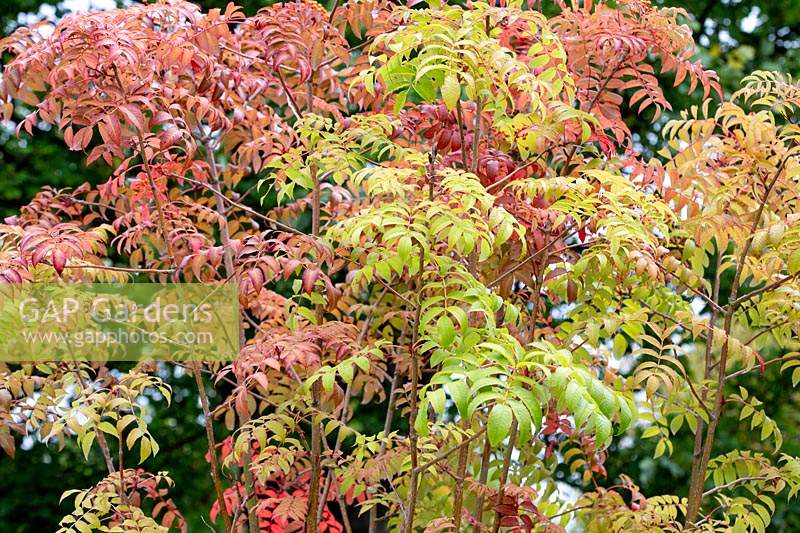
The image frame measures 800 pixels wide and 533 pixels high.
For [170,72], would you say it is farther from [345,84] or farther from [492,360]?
[492,360]

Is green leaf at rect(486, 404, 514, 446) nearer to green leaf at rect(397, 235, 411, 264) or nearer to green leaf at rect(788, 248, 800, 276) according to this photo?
green leaf at rect(397, 235, 411, 264)

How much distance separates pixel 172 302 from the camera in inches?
113

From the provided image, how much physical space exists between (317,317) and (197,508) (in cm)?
342

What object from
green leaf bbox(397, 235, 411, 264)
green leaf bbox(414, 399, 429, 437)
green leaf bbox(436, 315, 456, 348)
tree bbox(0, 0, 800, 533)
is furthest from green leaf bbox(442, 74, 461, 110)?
green leaf bbox(414, 399, 429, 437)

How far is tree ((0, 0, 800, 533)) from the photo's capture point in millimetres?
1870

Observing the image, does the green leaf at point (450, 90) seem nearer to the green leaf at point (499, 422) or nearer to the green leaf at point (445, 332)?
the green leaf at point (445, 332)

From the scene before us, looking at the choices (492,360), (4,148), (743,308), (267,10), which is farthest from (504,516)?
(4,148)

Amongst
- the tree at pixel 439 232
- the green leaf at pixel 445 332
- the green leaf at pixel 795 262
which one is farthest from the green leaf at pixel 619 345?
the green leaf at pixel 445 332

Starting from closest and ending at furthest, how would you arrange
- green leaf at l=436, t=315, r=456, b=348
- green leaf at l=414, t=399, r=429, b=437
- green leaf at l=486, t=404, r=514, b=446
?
green leaf at l=486, t=404, r=514, b=446
green leaf at l=414, t=399, r=429, b=437
green leaf at l=436, t=315, r=456, b=348

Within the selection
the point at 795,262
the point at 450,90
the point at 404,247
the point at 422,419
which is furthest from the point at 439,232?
the point at 795,262

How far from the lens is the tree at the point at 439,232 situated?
187 centimetres

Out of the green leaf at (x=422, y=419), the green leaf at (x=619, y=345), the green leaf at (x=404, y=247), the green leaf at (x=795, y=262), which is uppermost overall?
the green leaf at (x=404, y=247)

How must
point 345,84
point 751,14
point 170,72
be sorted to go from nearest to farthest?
point 170,72, point 345,84, point 751,14

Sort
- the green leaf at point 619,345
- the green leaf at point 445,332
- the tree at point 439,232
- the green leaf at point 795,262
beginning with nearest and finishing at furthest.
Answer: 1. the green leaf at point 445,332
2. the tree at point 439,232
3. the green leaf at point 795,262
4. the green leaf at point 619,345
